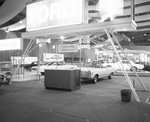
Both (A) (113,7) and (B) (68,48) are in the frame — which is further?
(B) (68,48)

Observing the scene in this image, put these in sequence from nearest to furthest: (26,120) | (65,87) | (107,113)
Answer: (26,120), (107,113), (65,87)

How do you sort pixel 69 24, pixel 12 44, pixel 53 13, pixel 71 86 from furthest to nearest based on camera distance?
pixel 12 44
pixel 53 13
pixel 71 86
pixel 69 24

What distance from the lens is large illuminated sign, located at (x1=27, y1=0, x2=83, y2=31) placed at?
7.97 metres

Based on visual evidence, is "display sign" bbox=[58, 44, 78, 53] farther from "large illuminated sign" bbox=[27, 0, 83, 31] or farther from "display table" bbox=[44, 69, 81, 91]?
"display table" bbox=[44, 69, 81, 91]

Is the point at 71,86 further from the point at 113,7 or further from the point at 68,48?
the point at 113,7

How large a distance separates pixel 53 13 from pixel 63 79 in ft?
13.0

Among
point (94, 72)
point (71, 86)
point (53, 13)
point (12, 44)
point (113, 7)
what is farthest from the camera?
point (12, 44)

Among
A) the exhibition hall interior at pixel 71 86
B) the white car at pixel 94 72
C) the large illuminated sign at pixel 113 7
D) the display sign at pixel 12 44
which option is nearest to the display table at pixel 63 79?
the exhibition hall interior at pixel 71 86

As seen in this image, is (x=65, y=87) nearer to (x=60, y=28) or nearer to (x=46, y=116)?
(x=60, y=28)

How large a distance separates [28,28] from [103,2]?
5.30 metres

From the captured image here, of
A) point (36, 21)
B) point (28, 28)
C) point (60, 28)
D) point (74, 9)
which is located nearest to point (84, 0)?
point (74, 9)

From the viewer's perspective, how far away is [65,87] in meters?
8.41

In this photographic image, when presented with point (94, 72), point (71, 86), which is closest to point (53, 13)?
point (71, 86)

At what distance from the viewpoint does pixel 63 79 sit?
8430mm
